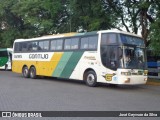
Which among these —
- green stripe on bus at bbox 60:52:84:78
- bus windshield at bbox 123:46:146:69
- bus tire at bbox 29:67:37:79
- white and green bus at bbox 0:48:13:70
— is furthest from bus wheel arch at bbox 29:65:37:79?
white and green bus at bbox 0:48:13:70

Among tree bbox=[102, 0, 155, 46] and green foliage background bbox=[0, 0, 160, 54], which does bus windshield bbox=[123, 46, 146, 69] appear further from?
tree bbox=[102, 0, 155, 46]

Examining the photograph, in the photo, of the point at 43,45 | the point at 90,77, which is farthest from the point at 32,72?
the point at 90,77

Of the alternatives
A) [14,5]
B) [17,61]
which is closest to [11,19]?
[14,5]

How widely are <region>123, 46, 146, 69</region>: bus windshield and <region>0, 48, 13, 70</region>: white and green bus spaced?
23.6 metres

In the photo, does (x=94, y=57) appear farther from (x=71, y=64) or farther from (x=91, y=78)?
(x=71, y=64)

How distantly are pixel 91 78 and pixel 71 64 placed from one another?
7.11 ft

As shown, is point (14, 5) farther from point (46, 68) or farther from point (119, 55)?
point (119, 55)

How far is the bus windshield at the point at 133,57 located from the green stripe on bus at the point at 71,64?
3323 mm

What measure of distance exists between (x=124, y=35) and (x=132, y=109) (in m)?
7.38

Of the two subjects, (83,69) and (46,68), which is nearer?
(83,69)

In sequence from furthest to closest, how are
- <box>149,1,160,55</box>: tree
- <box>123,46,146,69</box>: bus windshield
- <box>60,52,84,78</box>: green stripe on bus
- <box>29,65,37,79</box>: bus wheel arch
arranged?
<box>29,65,37,79</box>: bus wheel arch, <box>149,1,160,55</box>: tree, <box>60,52,84,78</box>: green stripe on bus, <box>123,46,146,69</box>: bus windshield

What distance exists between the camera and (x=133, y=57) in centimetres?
1698

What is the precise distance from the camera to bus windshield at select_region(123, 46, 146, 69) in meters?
16.6

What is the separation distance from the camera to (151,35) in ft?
70.2
